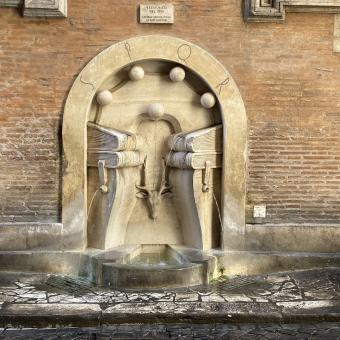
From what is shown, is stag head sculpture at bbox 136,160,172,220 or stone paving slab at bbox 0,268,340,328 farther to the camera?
stag head sculpture at bbox 136,160,172,220

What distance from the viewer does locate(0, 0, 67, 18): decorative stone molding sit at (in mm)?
6465

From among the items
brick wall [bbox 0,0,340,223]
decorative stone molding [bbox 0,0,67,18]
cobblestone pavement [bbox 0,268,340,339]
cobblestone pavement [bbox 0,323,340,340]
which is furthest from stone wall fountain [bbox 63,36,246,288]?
cobblestone pavement [bbox 0,323,340,340]

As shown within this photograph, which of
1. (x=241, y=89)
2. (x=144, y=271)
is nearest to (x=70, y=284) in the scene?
(x=144, y=271)

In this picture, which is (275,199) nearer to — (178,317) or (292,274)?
(292,274)

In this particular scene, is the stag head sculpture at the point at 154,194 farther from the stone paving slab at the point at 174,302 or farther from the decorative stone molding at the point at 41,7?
the decorative stone molding at the point at 41,7

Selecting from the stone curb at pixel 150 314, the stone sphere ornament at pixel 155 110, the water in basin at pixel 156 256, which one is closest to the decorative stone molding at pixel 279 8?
the stone sphere ornament at pixel 155 110

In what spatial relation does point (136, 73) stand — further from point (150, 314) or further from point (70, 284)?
point (150, 314)

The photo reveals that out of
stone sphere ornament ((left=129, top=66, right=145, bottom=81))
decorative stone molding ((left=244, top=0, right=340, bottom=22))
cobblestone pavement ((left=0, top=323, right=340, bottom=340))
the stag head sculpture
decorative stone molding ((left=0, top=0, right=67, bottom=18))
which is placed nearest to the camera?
cobblestone pavement ((left=0, top=323, right=340, bottom=340))

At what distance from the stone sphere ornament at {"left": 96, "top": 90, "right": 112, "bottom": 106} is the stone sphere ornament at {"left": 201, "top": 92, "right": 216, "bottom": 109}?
1.18 meters

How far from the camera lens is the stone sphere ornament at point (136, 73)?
22.2 feet

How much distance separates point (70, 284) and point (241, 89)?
3.15 meters

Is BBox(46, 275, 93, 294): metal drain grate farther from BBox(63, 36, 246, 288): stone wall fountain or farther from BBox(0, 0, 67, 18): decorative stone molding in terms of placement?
BBox(0, 0, 67, 18): decorative stone molding

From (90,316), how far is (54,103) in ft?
9.12

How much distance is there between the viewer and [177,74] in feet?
22.3
